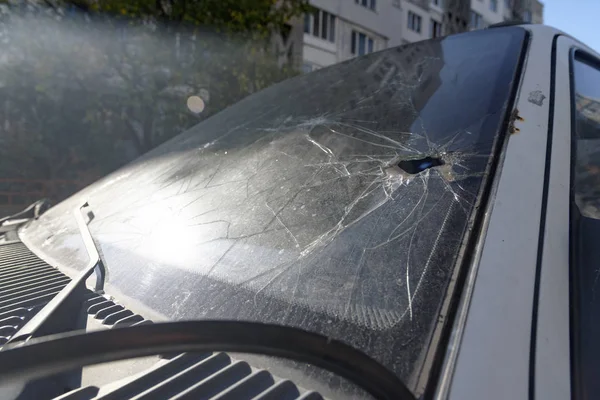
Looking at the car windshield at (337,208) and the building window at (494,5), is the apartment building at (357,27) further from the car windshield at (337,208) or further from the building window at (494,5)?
the car windshield at (337,208)

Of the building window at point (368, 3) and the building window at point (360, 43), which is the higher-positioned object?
the building window at point (368, 3)

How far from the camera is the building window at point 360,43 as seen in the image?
22.5 m

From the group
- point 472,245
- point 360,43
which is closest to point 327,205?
point 472,245

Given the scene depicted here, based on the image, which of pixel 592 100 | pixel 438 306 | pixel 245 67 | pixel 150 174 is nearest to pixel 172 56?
pixel 245 67

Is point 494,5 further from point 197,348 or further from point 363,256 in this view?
point 197,348

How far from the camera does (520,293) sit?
96 cm

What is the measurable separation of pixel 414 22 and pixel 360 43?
6.28 m

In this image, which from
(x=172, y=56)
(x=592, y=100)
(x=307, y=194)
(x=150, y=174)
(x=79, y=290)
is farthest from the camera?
(x=172, y=56)

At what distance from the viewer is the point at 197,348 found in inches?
32.1

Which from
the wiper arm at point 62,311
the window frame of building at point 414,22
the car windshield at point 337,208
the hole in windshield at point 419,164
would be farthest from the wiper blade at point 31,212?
the window frame of building at point 414,22

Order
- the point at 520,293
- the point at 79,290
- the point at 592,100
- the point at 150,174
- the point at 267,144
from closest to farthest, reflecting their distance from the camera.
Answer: the point at 520,293, the point at 79,290, the point at 592,100, the point at 267,144, the point at 150,174

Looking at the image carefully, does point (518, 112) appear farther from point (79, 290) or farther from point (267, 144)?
point (79, 290)

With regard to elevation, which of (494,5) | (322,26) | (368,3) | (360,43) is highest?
(494,5)

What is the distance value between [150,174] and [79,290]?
1.01m
